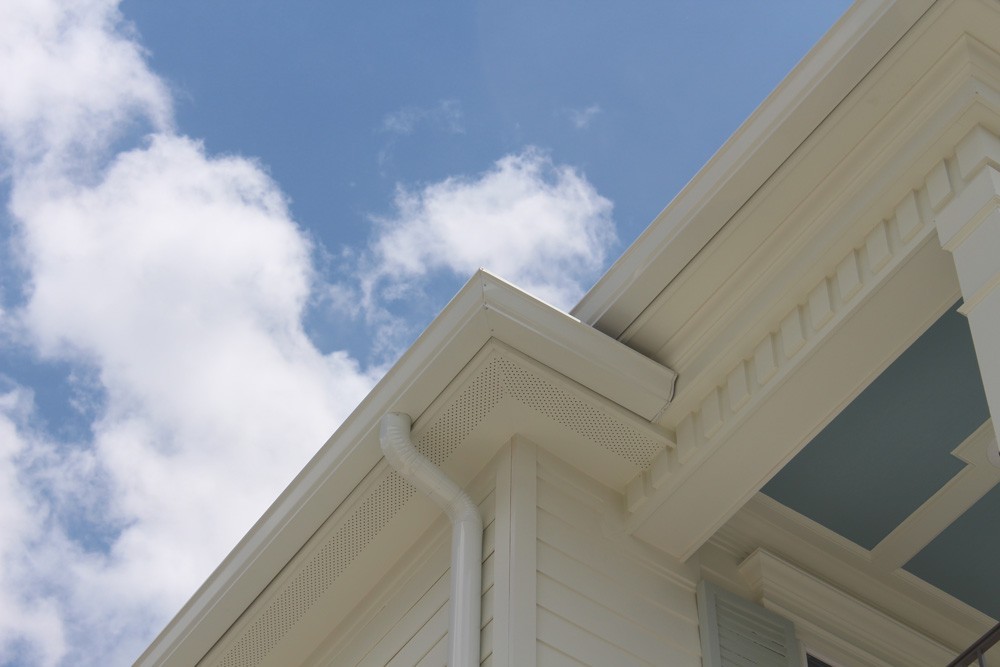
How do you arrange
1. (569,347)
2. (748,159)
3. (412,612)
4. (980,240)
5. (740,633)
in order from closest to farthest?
1. (980,240)
2. (748,159)
3. (569,347)
4. (740,633)
5. (412,612)

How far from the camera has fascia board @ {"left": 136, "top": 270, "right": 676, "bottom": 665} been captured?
5109 mm

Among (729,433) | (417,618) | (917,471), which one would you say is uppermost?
(917,471)

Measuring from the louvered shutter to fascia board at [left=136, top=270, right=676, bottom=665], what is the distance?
86 cm

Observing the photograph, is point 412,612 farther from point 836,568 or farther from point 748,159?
point 748,159

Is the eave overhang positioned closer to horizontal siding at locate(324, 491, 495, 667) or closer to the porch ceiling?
the porch ceiling

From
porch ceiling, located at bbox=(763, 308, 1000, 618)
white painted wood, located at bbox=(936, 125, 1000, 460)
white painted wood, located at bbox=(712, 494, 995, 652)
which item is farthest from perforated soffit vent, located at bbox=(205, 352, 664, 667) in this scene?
white painted wood, located at bbox=(936, 125, 1000, 460)

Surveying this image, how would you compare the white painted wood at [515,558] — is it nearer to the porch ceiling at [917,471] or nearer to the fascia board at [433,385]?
the fascia board at [433,385]

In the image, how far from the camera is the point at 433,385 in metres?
5.32

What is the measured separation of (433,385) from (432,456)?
1.23 feet

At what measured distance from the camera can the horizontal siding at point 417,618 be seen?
5219 mm

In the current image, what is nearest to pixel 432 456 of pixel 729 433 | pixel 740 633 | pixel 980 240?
pixel 729 433

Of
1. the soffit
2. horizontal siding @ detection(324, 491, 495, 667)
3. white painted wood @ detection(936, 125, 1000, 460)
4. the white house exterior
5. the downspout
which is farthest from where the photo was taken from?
horizontal siding @ detection(324, 491, 495, 667)

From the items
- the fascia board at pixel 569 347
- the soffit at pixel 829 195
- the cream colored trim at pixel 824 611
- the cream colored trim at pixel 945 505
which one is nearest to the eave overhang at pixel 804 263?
the soffit at pixel 829 195

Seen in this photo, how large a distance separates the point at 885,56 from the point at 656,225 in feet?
3.40
